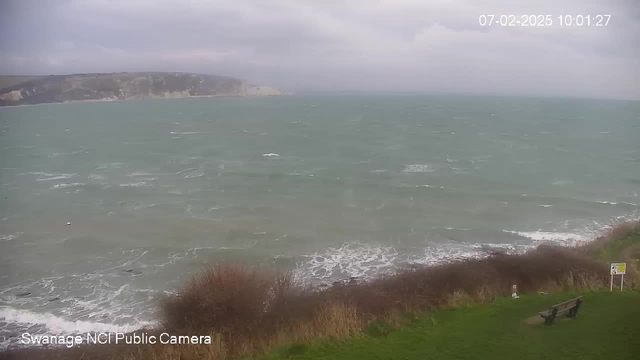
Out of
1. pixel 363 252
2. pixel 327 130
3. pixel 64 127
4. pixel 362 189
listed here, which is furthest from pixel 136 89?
pixel 363 252

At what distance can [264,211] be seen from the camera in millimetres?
26625

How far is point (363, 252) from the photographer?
2033 centimetres

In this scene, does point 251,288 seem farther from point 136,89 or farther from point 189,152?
point 136,89

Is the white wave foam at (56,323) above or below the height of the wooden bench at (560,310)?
below

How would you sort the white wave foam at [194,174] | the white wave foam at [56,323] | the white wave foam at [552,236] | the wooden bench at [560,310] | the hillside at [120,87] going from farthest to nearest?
the hillside at [120,87] → the white wave foam at [194,174] → the white wave foam at [552,236] → the white wave foam at [56,323] → the wooden bench at [560,310]

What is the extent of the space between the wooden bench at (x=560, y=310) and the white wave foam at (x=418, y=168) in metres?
26.9

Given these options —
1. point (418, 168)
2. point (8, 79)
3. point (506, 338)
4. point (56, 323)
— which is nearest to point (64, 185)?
point (8, 79)

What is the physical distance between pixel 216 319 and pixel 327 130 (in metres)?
56.7

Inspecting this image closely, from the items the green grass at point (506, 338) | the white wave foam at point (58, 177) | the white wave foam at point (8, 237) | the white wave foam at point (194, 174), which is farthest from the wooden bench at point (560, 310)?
the white wave foam at point (58, 177)

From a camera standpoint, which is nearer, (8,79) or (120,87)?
(8,79)

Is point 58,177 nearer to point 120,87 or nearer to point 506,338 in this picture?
point 506,338

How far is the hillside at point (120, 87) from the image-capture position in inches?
4837

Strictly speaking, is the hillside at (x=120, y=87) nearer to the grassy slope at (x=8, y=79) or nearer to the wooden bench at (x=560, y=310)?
the grassy slope at (x=8, y=79)

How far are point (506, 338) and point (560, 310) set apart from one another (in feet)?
6.12
